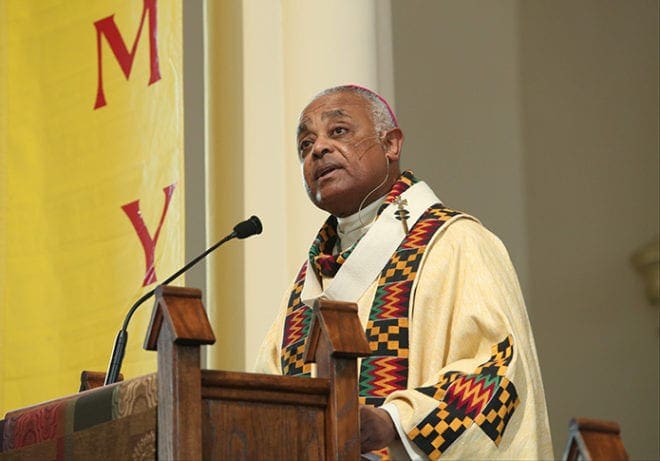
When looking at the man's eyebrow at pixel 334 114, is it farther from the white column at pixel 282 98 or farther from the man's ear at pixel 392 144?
the white column at pixel 282 98

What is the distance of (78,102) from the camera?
705 cm

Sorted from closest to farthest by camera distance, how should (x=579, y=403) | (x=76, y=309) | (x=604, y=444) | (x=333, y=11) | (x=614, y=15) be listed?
(x=604, y=444) < (x=333, y=11) < (x=76, y=309) < (x=579, y=403) < (x=614, y=15)

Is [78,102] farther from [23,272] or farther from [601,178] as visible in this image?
[601,178]

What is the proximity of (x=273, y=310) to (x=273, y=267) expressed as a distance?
0.19 metres

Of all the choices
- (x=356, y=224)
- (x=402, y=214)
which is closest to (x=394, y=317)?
(x=402, y=214)

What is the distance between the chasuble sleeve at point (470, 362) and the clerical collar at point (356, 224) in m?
0.32

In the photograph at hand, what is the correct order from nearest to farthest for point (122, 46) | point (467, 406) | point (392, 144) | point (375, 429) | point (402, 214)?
point (375, 429) → point (467, 406) → point (402, 214) → point (392, 144) → point (122, 46)

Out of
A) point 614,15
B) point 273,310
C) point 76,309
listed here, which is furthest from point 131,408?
point 614,15

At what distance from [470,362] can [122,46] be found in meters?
3.61

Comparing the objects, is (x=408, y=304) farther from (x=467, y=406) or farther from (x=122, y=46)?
(x=122, y=46)

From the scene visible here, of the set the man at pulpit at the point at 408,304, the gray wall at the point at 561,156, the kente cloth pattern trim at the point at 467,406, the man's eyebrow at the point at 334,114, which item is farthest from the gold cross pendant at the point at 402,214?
the gray wall at the point at 561,156

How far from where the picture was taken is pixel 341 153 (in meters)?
4.53

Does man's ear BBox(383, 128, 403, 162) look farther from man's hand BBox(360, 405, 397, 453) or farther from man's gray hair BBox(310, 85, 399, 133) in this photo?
man's hand BBox(360, 405, 397, 453)

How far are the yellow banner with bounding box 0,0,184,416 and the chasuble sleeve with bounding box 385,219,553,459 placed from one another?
243 centimetres
